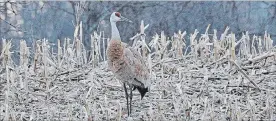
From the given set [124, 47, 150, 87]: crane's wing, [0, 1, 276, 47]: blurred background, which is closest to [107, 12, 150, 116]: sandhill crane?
[124, 47, 150, 87]: crane's wing

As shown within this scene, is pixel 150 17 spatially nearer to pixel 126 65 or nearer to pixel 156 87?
pixel 156 87

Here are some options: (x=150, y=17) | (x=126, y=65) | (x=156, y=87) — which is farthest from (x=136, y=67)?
(x=150, y=17)

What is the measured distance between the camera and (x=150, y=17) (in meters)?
18.2

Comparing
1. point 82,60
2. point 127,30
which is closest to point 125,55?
point 82,60

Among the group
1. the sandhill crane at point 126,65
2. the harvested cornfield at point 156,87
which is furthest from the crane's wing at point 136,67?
the harvested cornfield at point 156,87

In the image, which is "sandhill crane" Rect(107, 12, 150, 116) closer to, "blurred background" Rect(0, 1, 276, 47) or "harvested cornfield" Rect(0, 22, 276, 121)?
"harvested cornfield" Rect(0, 22, 276, 121)

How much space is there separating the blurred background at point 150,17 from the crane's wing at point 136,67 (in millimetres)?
10076

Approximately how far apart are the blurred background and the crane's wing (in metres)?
10.1

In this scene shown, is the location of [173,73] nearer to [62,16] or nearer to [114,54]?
[114,54]

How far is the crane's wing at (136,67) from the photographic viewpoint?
22.7 feet

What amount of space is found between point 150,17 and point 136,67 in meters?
11.3

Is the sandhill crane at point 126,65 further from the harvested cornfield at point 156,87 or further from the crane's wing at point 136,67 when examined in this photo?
the harvested cornfield at point 156,87

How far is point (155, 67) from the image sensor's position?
325 inches

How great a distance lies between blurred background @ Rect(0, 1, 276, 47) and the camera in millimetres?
17547
